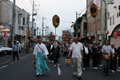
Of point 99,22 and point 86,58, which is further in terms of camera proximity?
point 99,22

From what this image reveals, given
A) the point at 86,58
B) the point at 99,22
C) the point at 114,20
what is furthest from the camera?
the point at 99,22

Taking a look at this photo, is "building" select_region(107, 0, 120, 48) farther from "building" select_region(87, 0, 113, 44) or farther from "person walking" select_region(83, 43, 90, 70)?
"person walking" select_region(83, 43, 90, 70)

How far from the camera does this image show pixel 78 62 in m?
9.04

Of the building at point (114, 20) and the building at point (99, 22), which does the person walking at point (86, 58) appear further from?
the building at point (114, 20)

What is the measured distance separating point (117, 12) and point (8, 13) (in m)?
23.0

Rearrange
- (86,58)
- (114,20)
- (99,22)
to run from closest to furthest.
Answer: (86,58) → (114,20) → (99,22)

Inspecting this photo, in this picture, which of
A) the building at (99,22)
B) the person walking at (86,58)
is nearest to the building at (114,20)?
the building at (99,22)

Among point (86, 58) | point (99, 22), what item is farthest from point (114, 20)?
point (86, 58)

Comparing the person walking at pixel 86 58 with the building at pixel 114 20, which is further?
the building at pixel 114 20

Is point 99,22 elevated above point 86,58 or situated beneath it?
elevated above

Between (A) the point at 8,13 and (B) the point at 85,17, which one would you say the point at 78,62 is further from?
(B) the point at 85,17

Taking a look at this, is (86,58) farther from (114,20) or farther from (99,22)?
(99,22)

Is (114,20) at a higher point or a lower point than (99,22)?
lower

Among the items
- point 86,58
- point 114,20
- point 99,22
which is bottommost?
point 86,58
